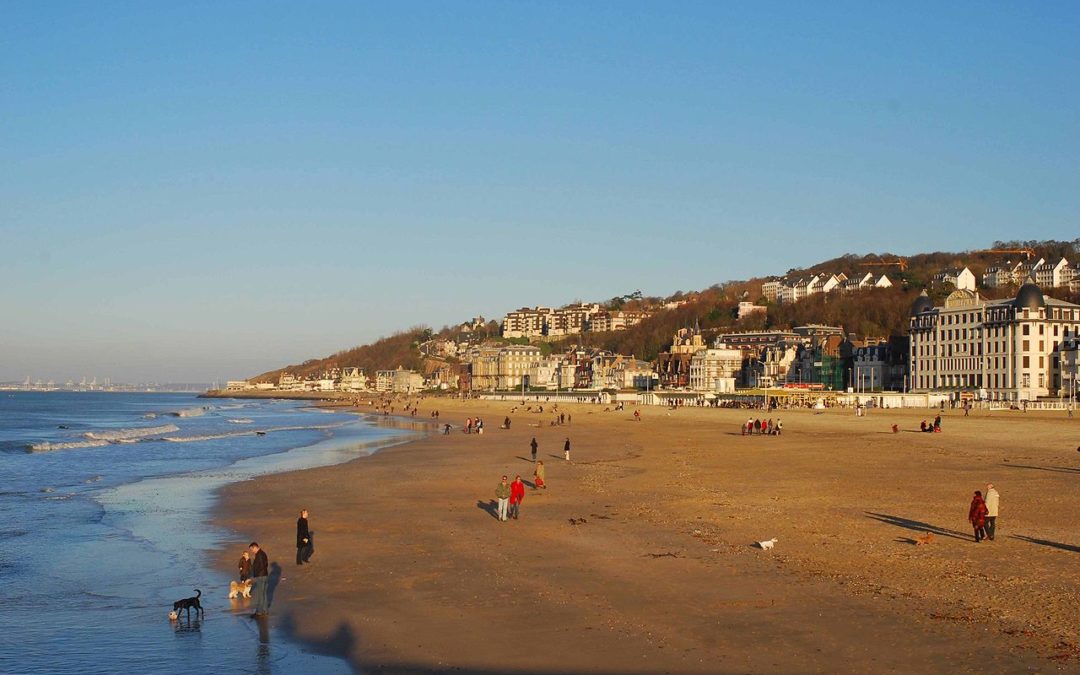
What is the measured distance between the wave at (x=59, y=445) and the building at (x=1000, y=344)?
7677 centimetres

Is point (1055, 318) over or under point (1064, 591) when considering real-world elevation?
over

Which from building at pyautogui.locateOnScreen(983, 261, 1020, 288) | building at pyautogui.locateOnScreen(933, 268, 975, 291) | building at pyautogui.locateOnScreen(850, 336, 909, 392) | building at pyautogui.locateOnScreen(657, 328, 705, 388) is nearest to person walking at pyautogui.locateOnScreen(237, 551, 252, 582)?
building at pyautogui.locateOnScreen(850, 336, 909, 392)

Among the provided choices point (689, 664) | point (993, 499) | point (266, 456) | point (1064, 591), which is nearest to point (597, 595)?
point (689, 664)

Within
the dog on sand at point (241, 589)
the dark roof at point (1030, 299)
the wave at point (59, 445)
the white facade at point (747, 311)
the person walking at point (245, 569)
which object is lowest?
the wave at point (59, 445)

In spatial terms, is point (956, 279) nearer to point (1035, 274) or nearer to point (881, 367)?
point (1035, 274)

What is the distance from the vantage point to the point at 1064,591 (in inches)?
525

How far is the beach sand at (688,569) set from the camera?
1145 centimetres

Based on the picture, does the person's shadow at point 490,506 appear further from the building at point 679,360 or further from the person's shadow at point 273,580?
the building at point 679,360

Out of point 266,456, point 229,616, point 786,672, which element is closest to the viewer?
point 786,672

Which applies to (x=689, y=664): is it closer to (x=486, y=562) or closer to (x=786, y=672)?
(x=786, y=672)

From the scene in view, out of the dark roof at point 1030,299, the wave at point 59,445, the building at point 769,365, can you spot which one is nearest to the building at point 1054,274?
the building at point 769,365

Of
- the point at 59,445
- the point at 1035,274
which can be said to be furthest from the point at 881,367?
the point at 59,445

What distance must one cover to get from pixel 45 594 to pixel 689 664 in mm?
10831

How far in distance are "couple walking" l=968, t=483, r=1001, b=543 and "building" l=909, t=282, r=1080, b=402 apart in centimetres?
8113
